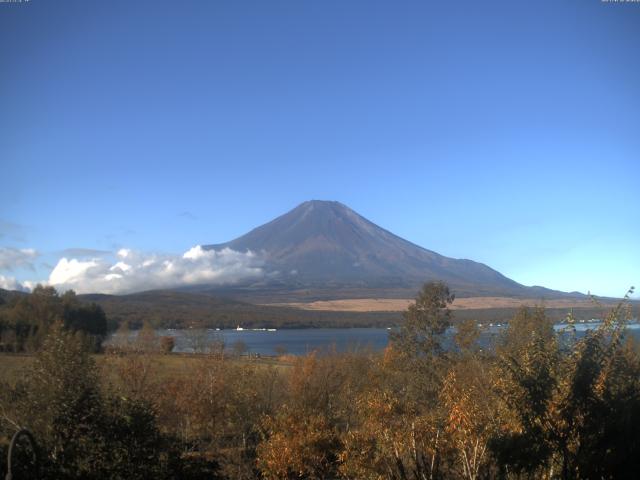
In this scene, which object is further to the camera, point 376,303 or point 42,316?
point 376,303

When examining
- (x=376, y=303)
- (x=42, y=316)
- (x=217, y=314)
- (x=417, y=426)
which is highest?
(x=42, y=316)

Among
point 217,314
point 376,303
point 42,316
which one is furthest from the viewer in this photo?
point 376,303

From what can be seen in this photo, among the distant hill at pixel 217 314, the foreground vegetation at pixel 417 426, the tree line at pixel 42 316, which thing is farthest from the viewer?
the distant hill at pixel 217 314

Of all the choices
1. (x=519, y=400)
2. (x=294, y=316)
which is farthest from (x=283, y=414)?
(x=294, y=316)

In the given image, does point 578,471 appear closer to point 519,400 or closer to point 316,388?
point 519,400

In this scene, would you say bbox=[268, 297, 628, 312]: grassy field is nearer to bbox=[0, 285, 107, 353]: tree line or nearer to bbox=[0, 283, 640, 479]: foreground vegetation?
bbox=[0, 285, 107, 353]: tree line

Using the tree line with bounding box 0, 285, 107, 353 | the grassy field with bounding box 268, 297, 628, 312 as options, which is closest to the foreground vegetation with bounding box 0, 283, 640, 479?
the tree line with bounding box 0, 285, 107, 353

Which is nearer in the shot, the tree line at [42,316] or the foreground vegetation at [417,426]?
the foreground vegetation at [417,426]

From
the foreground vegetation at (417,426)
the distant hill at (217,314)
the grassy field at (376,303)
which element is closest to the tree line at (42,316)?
the distant hill at (217,314)

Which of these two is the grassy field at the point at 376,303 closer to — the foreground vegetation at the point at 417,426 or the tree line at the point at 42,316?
the tree line at the point at 42,316

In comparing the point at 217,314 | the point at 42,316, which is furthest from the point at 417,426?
the point at 217,314

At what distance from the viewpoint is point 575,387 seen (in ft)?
31.1

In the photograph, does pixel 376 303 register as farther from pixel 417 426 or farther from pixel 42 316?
pixel 417 426

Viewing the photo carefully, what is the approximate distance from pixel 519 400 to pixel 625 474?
2.63m
